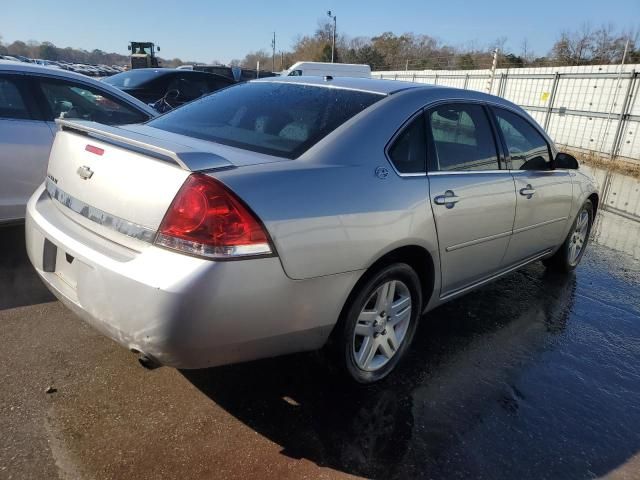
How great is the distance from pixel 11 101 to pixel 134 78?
6009 mm

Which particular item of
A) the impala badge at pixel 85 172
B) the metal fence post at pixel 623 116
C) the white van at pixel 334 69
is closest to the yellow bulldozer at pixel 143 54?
the white van at pixel 334 69

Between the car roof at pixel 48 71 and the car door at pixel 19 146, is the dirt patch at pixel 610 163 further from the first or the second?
the car door at pixel 19 146

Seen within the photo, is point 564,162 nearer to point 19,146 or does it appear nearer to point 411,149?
point 411,149

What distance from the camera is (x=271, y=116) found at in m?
2.87

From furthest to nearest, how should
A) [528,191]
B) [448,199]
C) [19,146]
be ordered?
[19,146]
[528,191]
[448,199]

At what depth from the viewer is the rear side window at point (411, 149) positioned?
2.73 m

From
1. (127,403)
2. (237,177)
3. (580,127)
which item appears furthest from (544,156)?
(580,127)

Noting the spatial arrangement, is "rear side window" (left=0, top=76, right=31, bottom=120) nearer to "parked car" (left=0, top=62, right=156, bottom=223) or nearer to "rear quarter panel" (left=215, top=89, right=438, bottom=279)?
"parked car" (left=0, top=62, right=156, bottom=223)

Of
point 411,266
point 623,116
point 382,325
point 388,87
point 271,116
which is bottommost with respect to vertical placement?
point 382,325

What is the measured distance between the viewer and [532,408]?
2816mm

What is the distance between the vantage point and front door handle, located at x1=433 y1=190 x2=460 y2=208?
2883 millimetres

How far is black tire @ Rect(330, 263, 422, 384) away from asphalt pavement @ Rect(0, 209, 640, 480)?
11 centimetres

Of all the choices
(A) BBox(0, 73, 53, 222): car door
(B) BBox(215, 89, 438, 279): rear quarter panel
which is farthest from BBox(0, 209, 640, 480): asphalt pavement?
(A) BBox(0, 73, 53, 222): car door

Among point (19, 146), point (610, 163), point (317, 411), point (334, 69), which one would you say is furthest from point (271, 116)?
point (610, 163)
